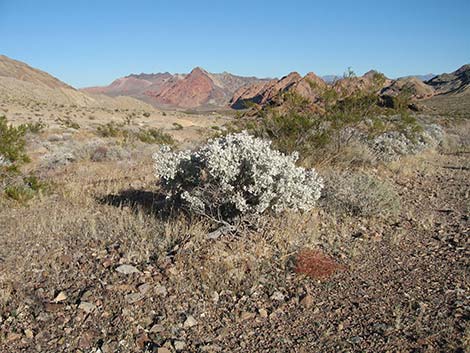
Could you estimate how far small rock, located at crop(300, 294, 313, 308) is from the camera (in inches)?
152

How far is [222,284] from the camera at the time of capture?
4.12 m

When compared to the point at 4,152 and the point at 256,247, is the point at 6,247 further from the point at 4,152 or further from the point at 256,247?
the point at 4,152

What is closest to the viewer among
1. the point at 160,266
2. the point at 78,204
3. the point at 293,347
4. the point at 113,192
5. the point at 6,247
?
the point at 293,347

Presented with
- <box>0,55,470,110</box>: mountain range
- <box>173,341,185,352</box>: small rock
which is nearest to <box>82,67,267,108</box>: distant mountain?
<box>0,55,470,110</box>: mountain range

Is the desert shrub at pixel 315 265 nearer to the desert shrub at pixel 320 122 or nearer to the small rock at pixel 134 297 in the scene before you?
the small rock at pixel 134 297

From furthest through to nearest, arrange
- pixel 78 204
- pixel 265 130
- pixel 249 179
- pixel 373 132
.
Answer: pixel 373 132
pixel 265 130
pixel 78 204
pixel 249 179

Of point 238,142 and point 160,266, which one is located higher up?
point 238,142

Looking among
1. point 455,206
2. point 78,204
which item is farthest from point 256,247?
point 455,206

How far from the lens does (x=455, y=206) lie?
708cm

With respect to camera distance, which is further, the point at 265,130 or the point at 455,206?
the point at 265,130

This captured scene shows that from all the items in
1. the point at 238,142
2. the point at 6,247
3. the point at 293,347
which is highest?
the point at 238,142

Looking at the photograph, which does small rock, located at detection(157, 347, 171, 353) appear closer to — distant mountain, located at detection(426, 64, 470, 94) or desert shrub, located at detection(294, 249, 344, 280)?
desert shrub, located at detection(294, 249, 344, 280)

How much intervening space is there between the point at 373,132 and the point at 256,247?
8138 mm

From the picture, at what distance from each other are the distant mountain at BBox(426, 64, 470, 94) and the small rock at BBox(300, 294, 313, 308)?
91251mm
